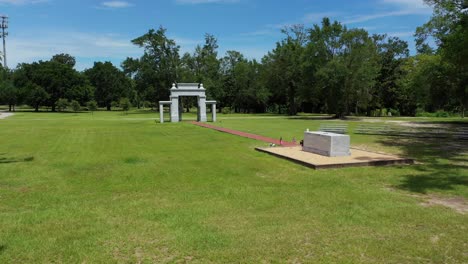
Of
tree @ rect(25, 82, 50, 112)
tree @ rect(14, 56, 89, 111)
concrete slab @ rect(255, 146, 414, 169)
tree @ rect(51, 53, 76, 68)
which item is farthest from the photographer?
tree @ rect(51, 53, 76, 68)

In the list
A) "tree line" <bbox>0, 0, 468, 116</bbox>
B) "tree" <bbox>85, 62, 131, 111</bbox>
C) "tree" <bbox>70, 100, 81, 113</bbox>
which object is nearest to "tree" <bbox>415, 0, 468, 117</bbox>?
"tree line" <bbox>0, 0, 468, 116</bbox>

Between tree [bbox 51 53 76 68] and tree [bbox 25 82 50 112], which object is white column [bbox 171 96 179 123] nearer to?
tree [bbox 25 82 50 112]

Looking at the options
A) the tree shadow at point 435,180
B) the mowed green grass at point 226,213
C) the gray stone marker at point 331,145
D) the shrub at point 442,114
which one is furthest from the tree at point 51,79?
the tree shadow at point 435,180

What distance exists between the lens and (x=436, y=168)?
34.9ft

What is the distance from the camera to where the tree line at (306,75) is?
112 feet

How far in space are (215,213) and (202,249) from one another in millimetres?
1557

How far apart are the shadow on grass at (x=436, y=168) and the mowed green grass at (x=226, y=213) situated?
0.04m

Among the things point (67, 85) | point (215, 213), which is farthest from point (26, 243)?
point (67, 85)

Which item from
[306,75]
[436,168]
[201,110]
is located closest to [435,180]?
[436,168]

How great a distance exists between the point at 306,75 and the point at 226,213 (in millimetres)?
43120

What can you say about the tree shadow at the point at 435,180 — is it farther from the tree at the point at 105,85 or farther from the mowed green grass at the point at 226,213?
the tree at the point at 105,85

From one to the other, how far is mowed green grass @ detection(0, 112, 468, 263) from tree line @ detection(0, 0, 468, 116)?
40.5 feet

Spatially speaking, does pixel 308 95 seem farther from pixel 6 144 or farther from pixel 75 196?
pixel 75 196

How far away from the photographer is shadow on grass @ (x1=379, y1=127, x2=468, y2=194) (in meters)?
8.31
